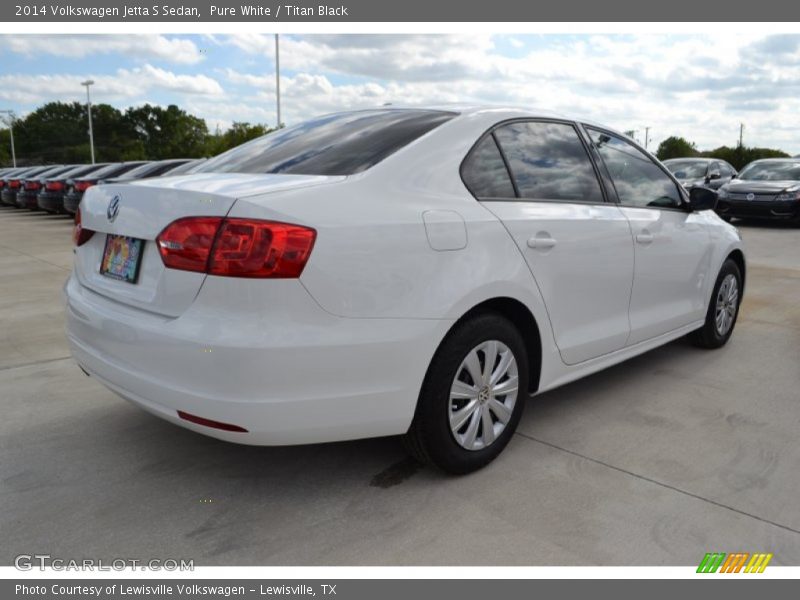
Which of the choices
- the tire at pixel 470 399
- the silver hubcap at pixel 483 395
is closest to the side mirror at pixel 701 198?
the tire at pixel 470 399

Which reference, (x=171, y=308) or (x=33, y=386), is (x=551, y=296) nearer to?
(x=171, y=308)

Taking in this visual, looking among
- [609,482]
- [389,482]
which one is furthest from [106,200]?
[609,482]

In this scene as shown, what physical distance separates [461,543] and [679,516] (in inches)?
35.0

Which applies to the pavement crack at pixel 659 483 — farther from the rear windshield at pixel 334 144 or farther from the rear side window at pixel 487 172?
the rear windshield at pixel 334 144

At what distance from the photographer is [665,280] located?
13.9 ft

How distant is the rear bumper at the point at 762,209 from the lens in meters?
14.5

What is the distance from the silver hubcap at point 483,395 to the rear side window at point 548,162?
2.56 feet

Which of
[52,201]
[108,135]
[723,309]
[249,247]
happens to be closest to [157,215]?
[249,247]

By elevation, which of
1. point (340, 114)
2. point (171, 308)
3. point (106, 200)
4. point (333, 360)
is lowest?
point (333, 360)

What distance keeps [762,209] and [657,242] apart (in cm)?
1221

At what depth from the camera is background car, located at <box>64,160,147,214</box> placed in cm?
1594

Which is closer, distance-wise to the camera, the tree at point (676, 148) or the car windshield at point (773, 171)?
the car windshield at point (773, 171)

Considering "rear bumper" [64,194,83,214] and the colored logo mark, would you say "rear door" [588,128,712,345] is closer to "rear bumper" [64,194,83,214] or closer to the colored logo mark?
the colored logo mark

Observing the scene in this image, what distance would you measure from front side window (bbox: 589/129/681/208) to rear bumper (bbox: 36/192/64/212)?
1679 cm
